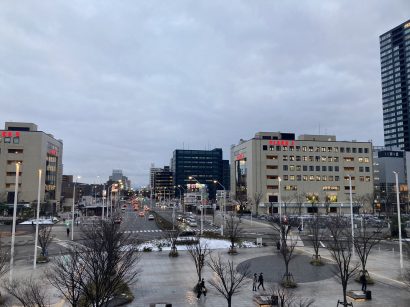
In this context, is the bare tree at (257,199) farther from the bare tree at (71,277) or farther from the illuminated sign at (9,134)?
the bare tree at (71,277)

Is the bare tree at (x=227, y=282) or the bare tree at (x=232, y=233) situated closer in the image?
the bare tree at (x=227, y=282)

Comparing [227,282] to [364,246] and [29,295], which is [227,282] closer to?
[29,295]

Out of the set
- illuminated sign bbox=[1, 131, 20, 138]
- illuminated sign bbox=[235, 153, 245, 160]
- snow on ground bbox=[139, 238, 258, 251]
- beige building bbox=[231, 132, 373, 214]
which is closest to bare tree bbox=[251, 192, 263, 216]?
beige building bbox=[231, 132, 373, 214]

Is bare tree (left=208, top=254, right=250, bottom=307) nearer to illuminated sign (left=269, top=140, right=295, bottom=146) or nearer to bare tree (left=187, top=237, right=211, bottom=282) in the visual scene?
bare tree (left=187, top=237, right=211, bottom=282)

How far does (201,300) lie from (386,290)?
48.1 ft

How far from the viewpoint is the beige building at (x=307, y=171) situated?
133375mm

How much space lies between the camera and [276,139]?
141 meters

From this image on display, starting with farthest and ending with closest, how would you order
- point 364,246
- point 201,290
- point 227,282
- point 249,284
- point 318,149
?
1. point 318,149
2. point 364,246
3. point 249,284
4. point 201,290
5. point 227,282

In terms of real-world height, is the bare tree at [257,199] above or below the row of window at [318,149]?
below

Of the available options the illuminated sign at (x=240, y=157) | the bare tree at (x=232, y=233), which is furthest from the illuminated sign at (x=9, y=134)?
the bare tree at (x=232, y=233)

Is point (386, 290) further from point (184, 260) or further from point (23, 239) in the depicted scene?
point (23, 239)

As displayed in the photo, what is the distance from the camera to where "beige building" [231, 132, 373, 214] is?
133m

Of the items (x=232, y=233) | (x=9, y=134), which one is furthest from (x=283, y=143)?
(x=9, y=134)

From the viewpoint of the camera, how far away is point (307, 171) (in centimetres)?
13575
